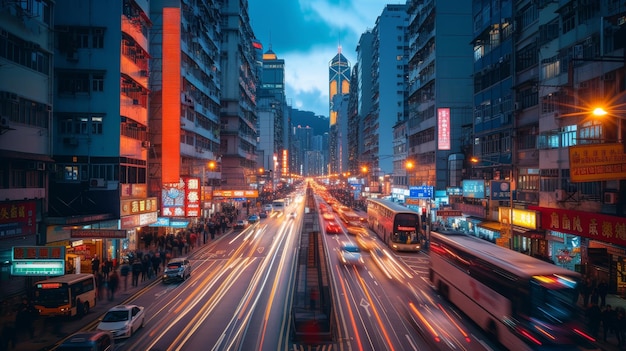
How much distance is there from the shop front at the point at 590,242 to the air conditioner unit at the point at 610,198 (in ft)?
2.87


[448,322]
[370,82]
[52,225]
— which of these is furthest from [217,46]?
[370,82]

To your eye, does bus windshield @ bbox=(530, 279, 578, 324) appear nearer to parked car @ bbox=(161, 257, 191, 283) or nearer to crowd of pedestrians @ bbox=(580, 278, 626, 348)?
crowd of pedestrians @ bbox=(580, 278, 626, 348)

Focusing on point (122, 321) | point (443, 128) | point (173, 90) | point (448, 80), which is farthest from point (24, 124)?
point (448, 80)

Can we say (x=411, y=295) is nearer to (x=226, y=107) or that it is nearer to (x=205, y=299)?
(x=205, y=299)

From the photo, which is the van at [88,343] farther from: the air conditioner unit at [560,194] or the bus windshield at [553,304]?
the air conditioner unit at [560,194]

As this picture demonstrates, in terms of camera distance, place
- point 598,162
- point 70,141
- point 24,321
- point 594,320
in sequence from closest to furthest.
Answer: point 594,320
point 24,321
point 598,162
point 70,141

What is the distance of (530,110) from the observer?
3400 cm

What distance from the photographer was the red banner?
21.8 meters

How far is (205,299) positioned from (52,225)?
1012 centimetres

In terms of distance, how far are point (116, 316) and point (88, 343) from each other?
14.9 ft

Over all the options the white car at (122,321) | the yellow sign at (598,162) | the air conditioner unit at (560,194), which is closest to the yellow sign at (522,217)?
the air conditioner unit at (560,194)

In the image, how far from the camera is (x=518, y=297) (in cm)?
1584

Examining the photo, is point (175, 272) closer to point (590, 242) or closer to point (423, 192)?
point (590, 242)

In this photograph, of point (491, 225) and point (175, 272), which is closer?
point (175, 272)
